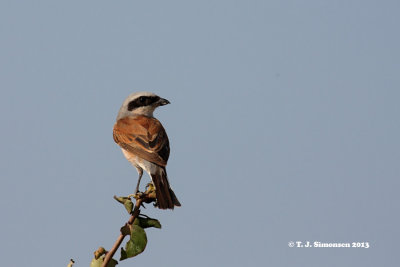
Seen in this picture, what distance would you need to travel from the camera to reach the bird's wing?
8.69m

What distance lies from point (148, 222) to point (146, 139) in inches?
198

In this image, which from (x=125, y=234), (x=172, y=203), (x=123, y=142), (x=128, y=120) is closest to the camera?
(x=125, y=234)

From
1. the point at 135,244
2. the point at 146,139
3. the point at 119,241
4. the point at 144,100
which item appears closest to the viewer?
the point at 119,241

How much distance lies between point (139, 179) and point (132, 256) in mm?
4924

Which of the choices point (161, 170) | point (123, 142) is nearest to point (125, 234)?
point (161, 170)

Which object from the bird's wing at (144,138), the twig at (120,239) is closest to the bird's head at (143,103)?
the bird's wing at (144,138)

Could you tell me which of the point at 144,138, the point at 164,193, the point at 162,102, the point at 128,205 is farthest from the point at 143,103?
the point at 128,205

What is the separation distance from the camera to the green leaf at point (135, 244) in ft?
12.8

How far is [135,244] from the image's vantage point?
392cm

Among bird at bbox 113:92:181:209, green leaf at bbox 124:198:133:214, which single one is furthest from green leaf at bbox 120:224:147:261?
bird at bbox 113:92:181:209

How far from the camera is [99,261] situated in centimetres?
393

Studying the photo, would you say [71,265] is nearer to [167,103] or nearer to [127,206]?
[127,206]

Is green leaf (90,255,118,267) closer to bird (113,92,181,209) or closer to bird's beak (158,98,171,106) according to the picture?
bird (113,92,181,209)

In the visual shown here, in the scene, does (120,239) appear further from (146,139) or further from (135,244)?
(146,139)
